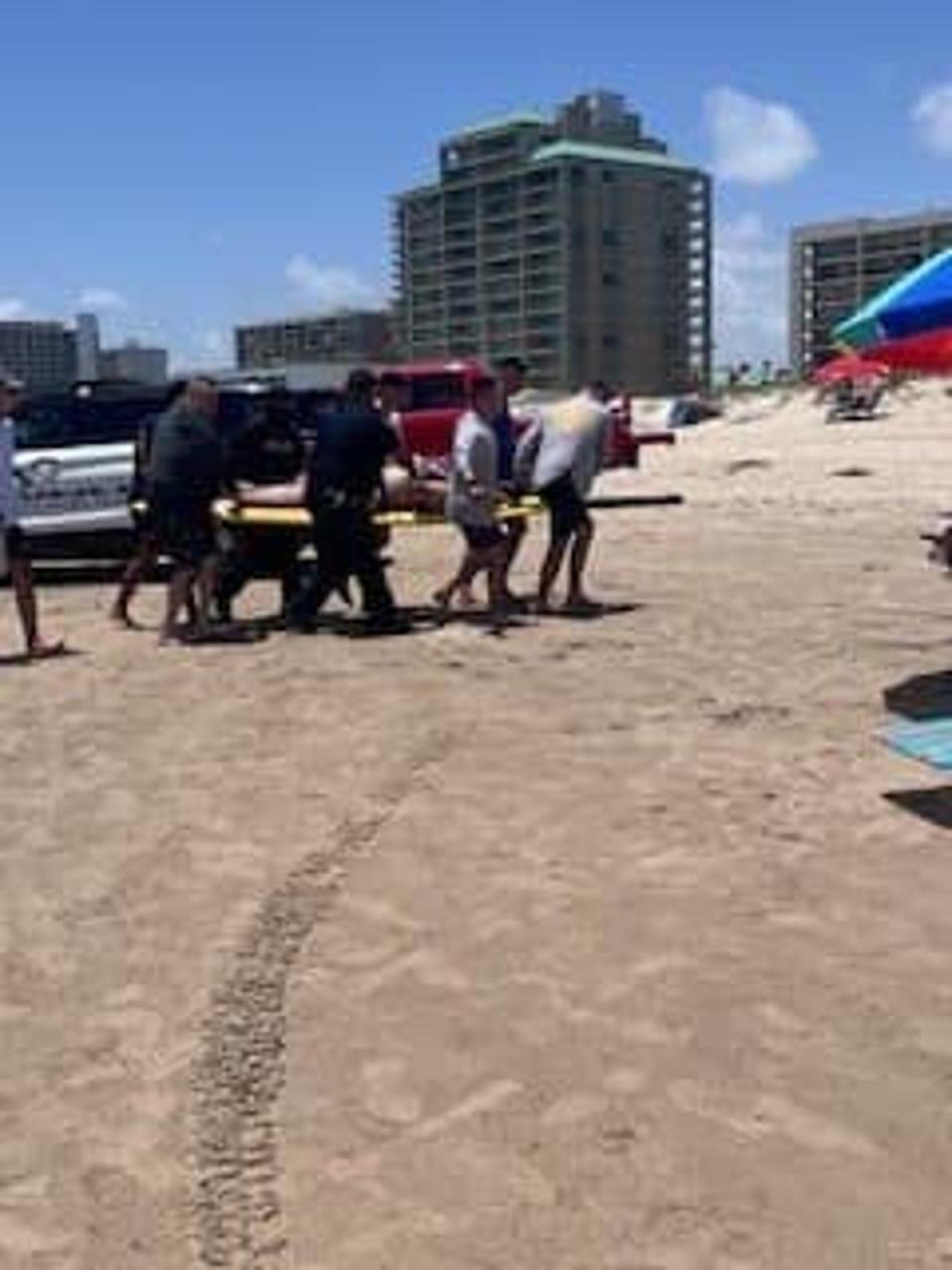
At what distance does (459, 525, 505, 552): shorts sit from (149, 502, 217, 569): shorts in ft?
5.16

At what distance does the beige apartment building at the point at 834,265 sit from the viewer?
104 m

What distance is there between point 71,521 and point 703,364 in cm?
9900

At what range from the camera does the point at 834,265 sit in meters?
112

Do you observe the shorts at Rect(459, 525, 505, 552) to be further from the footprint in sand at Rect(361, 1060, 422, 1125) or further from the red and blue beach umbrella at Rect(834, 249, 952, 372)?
the footprint in sand at Rect(361, 1060, 422, 1125)

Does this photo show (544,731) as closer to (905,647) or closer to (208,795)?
(208,795)

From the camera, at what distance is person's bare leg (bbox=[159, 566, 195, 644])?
12531mm

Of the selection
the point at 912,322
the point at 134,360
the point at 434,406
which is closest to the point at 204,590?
the point at 912,322

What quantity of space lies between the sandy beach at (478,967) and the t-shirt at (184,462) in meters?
1.45

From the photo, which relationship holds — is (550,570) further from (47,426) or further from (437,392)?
(437,392)

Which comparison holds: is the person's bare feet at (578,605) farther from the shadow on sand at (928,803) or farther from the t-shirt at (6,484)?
the shadow on sand at (928,803)

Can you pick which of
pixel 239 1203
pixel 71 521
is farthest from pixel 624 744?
pixel 71 521

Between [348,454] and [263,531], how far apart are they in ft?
5.89

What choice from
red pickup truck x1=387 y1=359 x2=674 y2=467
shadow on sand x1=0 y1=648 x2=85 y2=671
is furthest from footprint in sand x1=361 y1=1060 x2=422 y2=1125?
red pickup truck x1=387 y1=359 x2=674 y2=467

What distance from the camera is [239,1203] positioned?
4.30 metres
